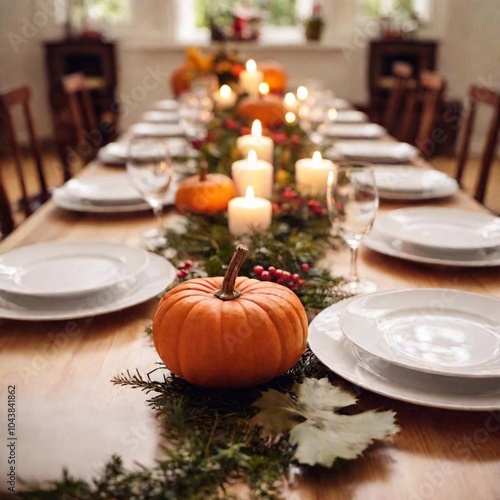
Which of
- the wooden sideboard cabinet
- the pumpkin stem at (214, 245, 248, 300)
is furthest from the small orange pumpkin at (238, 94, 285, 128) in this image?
the wooden sideboard cabinet

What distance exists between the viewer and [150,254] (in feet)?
3.75

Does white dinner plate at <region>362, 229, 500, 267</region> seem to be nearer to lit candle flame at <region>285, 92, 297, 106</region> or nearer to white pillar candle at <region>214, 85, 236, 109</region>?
lit candle flame at <region>285, 92, 297, 106</region>

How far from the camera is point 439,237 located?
1276 millimetres

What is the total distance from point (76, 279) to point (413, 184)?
3.00 feet

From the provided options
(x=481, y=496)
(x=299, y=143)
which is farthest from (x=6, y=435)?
(x=299, y=143)

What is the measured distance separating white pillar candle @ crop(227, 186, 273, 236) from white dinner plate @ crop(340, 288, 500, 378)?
368 mm

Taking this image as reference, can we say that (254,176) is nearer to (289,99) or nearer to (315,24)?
(289,99)

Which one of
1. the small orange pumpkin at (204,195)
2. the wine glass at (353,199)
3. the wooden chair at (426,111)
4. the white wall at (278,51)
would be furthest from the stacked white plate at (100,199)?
the white wall at (278,51)

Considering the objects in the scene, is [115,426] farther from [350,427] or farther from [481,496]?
[481,496]

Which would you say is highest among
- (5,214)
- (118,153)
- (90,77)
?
(118,153)

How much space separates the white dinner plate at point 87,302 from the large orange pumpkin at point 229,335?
0.21 m

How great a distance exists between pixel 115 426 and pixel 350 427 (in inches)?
9.4

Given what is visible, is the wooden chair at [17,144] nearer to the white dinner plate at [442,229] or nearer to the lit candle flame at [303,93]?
the lit candle flame at [303,93]

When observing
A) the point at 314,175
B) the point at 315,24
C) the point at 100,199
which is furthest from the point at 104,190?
the point at 315,24
